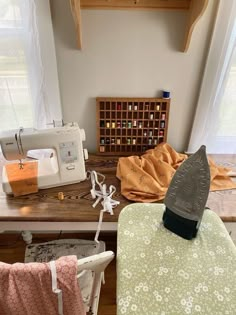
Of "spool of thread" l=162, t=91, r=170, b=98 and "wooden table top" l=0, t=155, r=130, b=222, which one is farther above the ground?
"spool of thread" l=162, t=91, r=170, b=98

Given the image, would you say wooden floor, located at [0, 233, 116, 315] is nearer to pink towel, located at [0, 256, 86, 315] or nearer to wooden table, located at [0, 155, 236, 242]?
wooden table, located at [0, 155, 236, 242]

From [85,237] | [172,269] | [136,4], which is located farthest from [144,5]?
[85,237]

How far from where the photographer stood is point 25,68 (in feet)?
3.77

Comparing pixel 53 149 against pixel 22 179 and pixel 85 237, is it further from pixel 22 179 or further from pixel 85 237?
pixel 85 237

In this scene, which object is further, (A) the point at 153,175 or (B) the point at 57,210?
(A) the point at 153,175

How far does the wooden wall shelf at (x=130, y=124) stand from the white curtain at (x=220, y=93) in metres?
0.19

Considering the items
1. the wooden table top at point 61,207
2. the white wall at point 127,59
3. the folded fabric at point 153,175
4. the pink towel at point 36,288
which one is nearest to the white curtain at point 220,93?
the white wall at point 127,59

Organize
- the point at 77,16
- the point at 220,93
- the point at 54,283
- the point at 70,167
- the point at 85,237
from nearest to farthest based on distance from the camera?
the point at 54,283 → the point at 77,16 → the point at 70,167 → the point at 220,93 → the point at 85,237

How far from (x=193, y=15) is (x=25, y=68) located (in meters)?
0.79

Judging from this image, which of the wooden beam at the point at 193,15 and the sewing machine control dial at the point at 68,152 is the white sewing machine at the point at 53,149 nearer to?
the sewing machine control dial at the point at 68,152

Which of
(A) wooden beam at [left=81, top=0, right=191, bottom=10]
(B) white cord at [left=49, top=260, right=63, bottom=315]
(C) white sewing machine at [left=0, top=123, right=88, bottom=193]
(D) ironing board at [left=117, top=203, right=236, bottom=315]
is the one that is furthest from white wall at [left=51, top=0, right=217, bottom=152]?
(B) white cord at [left=49, top=260, right=63, bottom=315]

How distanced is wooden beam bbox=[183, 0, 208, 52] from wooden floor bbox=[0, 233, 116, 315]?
1212mm

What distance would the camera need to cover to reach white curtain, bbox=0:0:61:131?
103 cm

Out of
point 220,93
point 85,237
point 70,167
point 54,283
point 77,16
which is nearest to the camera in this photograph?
point 54,283
